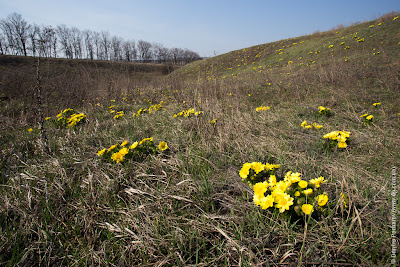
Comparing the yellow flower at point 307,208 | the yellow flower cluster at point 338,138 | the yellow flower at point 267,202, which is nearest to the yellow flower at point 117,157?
the yellow flower at point 267,202

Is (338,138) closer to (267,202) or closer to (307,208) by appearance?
(307,208)

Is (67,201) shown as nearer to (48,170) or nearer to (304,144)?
(48,170)

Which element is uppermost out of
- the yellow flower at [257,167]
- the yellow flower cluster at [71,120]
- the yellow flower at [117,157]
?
the yellow flower cluster at [71,120]

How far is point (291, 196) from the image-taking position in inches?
47.7

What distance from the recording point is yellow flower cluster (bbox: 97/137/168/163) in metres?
1.94

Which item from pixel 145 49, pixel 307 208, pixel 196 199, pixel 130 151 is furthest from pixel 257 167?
pixel 145 49

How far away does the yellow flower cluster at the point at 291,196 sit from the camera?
1130mm

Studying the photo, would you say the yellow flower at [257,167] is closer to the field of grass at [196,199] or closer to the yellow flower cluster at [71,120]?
the field of grass at [196,199]

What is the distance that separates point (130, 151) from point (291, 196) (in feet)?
5.42

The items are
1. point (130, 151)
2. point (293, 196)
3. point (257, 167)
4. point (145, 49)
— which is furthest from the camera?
point (145, 49)

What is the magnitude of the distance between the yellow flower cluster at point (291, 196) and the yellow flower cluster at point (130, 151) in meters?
1.29

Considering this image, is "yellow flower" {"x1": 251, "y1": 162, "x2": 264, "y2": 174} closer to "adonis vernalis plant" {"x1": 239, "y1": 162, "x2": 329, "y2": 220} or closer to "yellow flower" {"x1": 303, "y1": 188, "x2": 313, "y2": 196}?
"adonis vernalis plant" {"x1": 239, "y1": 162, "x2": 329, "y2": 220}

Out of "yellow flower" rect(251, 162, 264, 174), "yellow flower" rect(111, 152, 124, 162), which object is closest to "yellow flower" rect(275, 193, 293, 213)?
"yellow flower" rect(251, 162, 264, 174)

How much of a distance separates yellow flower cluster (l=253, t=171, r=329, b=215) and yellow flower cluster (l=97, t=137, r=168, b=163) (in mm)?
1294
